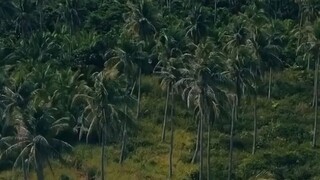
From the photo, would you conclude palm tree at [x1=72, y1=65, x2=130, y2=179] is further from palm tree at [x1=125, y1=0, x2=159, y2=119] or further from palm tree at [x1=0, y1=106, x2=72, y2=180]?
palm tree at [x1=125, y1=0, x2=159, y2=119]

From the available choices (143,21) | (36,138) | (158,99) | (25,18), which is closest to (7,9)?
(25,18)

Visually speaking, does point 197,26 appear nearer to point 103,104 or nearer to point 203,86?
point 203,86

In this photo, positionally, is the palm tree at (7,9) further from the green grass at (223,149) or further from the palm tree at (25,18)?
the green grass at (223,149)

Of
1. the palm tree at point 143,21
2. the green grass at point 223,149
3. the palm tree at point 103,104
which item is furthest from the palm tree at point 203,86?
the palm tree at point 143,21

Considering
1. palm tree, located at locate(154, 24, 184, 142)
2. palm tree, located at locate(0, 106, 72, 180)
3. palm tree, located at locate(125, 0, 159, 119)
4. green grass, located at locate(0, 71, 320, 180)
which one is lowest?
green grass, located at locate(0, 71, 320, 180)

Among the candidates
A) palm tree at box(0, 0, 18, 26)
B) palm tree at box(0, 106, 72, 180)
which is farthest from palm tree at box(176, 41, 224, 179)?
palm tree at box(0, 0, 18, 26)

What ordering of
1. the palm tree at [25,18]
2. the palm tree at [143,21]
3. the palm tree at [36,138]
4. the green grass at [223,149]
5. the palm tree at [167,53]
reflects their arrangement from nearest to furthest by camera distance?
the palm tree at [36,138], the green grass at [223,149], the palm tree at [167,53], the palm tree at [143,21], the palm tree at [25,18]

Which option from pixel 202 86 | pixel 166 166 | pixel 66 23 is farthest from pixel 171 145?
pixel 66 23

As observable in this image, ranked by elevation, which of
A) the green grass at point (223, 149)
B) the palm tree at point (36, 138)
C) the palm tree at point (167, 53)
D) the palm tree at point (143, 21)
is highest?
the palm tree at point (143, 21)

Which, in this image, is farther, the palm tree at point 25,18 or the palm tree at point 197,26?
the palm tree at point 25,18
